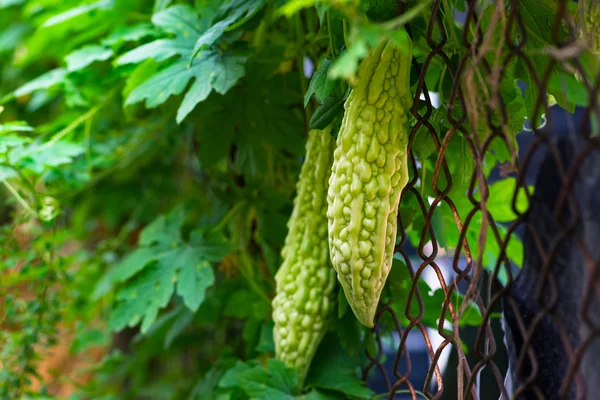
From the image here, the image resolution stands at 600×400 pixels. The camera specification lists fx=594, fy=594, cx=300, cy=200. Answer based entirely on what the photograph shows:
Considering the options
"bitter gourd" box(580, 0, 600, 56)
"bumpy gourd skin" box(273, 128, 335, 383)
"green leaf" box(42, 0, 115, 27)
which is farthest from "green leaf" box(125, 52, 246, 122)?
"bitter gourd" box(580, 0, 600, 56)

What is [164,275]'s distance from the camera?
1.15 meters

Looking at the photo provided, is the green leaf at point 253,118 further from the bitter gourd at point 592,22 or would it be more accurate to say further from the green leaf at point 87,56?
the bitter gourd at point 592,22

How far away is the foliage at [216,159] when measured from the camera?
0.81 m

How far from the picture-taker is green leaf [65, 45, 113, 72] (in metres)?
1.28

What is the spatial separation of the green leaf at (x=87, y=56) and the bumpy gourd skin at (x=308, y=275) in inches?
23.6

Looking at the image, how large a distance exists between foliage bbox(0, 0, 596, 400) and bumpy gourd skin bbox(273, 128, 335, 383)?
0.04 metres

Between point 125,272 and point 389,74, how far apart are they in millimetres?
717

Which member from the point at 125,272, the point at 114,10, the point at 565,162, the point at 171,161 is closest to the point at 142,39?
the point at 114,10

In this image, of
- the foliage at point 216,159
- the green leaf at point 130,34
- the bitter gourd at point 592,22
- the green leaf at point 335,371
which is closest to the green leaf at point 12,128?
the foliage at point 216,159

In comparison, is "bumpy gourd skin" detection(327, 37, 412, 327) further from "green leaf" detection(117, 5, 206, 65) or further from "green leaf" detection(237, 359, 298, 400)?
"green leaf" detection(117, 5, 206, 65)

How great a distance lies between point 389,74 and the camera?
→ 718 millimetres

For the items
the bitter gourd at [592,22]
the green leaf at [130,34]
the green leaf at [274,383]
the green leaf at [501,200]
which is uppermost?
the green leaf at [130,34]

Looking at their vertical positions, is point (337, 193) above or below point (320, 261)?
above

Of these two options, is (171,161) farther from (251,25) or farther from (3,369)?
(251,25)
